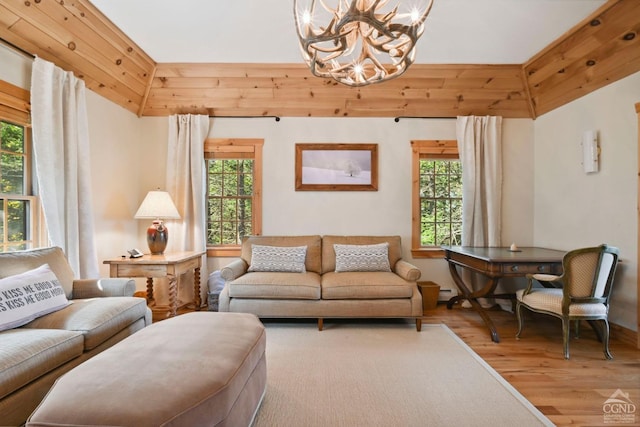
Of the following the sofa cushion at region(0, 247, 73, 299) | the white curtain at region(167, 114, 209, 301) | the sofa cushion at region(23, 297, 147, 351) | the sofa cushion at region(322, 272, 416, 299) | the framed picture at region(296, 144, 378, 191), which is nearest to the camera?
the sofa cushion at region(23, 297, 147, 351)

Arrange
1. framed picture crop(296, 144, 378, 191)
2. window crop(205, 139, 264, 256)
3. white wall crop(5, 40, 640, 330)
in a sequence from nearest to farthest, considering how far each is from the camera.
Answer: white wall crop(5, 40, 640, 330), framed picture crop(296, 144, 378, 191), window crop(205, 139, 264, 256)

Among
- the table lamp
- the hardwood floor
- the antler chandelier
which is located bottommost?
the hardwood floor

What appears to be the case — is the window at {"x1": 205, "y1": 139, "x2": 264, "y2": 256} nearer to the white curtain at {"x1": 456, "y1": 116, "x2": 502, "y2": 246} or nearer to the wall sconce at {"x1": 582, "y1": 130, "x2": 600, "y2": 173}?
the white curtain at {"x1": 456, "y1": 116, "x2": 502, "y2": 246}

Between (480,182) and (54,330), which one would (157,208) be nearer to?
(54,330)

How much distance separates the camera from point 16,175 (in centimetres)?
270

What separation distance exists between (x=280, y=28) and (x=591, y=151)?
334cm

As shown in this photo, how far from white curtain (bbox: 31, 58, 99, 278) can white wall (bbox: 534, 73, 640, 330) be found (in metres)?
4.96

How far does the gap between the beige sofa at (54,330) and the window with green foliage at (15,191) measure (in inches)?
17.6

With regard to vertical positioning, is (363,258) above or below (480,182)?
below

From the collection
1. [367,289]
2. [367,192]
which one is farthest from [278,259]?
[367,192]

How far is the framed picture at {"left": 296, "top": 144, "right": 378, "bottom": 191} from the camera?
4.29m

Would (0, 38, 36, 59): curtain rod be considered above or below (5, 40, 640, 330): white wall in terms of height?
above

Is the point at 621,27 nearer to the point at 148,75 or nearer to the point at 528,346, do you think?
the point at 528,346

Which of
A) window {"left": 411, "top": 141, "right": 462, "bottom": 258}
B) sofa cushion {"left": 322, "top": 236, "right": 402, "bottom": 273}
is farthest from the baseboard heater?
sofa cushion {"left": 322, "top": 236, "right": 402, "bottom": 273}
